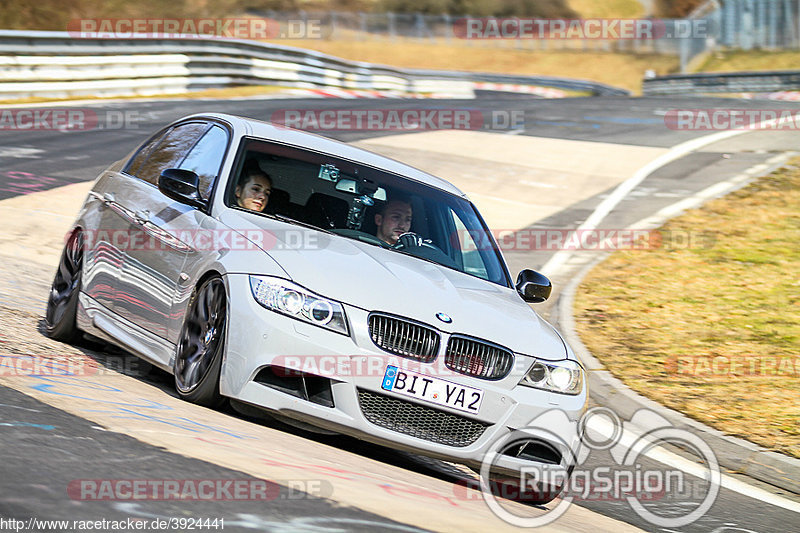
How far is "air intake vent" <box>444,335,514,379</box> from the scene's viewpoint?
553 cm

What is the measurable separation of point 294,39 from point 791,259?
6308 centimetres

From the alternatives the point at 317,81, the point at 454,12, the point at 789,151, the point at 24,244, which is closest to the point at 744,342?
the point at 24,244

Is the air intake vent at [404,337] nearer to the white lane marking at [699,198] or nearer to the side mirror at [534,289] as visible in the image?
the side mirror at [534,289]

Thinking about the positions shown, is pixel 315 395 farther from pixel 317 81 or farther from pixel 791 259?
pixel 317 81

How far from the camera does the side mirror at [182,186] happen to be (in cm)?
639

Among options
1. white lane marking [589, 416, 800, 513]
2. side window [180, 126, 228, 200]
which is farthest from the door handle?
white lane marking [589, 416, 800, 513]

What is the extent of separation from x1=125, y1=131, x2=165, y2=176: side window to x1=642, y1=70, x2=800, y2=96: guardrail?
3253 cm

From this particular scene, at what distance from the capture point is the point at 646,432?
802 cm

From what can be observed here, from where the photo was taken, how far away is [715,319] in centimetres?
1089

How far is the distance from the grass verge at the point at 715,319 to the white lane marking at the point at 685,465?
1.82ft

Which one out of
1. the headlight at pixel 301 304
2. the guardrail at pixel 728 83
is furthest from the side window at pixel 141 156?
the guardrail at pixel 728 83

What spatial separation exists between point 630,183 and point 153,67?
39.2 feet

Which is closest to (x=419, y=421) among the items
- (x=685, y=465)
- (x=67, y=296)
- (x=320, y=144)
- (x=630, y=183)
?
(x=320, y=144)

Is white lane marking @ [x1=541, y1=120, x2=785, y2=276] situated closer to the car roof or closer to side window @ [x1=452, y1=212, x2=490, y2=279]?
side window @ [x1=452, y1=212, x2=490, y2=279]
